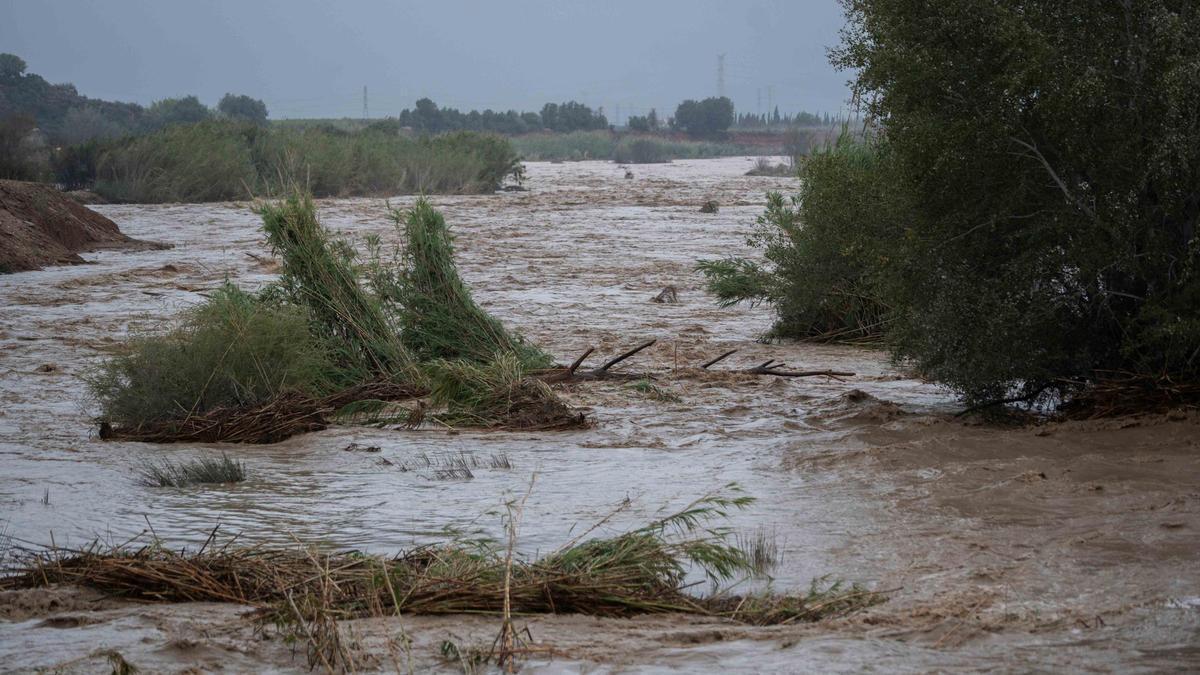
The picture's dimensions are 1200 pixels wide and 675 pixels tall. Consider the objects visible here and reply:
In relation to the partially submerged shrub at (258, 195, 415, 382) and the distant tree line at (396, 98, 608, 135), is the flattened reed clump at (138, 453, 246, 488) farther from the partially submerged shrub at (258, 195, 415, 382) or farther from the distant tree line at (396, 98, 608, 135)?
the distant tree line at (396, 98, 608, 135)

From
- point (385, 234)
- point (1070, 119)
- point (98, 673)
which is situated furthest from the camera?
point (385, 234)

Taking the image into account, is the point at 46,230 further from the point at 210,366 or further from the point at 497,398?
the point at 497,398

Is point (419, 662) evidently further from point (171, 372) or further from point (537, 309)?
→ point (537, 309)

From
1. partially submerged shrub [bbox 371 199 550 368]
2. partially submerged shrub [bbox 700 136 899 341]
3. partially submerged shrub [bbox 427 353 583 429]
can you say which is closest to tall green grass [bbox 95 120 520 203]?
partially submerged shrub [bbox 700 136 899 341]

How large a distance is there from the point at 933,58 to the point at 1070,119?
1.00 metres

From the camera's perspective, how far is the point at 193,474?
8625 millimetres

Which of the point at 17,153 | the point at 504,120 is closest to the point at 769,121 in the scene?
the point at 504,120

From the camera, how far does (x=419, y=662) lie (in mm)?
4781

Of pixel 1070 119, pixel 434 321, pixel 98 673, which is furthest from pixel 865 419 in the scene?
pixel 98 673

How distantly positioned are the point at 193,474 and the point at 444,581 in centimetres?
367

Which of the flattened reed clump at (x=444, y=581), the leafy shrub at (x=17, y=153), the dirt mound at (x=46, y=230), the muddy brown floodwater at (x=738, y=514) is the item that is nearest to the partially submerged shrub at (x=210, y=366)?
the muddy brown floodwater at (x=738, y=514)

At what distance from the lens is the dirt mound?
22.7 meters

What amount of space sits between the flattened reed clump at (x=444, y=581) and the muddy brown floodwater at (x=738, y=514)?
0.14m

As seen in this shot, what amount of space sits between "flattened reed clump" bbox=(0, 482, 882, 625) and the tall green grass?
2565cm
